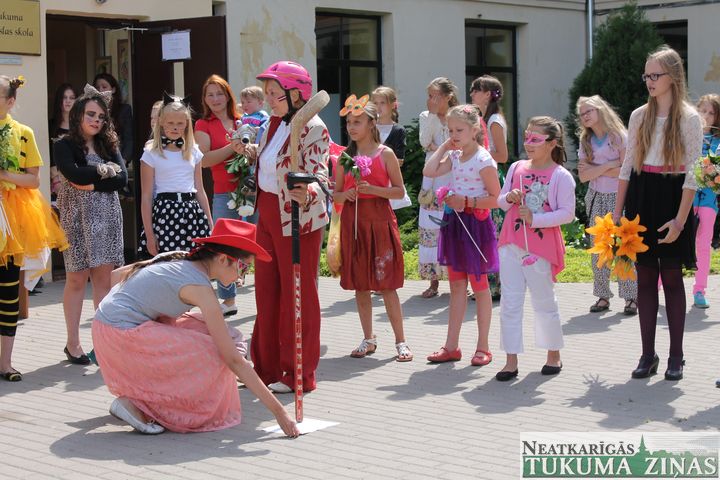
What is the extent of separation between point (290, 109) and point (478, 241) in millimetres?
1761

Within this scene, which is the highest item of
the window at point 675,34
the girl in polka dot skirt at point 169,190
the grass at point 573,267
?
the window at point 675,34

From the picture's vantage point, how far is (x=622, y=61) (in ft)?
57.4

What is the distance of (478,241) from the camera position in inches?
312

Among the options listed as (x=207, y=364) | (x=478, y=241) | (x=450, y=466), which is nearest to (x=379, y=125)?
(x=478, y=241)

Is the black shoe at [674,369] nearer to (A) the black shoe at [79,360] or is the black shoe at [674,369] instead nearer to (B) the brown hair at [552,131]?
(B) the brown hair at [552,131]

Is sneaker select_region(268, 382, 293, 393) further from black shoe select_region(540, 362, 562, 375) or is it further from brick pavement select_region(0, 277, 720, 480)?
black shoe select_region(540, 362, 562, 375)

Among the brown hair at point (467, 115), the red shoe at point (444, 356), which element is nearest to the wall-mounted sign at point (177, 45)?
the brown hair at point (467, 115)

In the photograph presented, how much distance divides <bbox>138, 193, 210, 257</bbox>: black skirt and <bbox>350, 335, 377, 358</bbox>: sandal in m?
1.48

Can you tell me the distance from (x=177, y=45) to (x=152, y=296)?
273 inches

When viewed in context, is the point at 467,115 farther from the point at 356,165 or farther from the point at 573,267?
the point at 573,267

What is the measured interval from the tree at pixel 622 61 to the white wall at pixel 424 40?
2.36ft

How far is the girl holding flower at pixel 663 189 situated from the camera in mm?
7047

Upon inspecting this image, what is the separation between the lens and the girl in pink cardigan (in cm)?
733

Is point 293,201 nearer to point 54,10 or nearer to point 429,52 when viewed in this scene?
point 54,10
